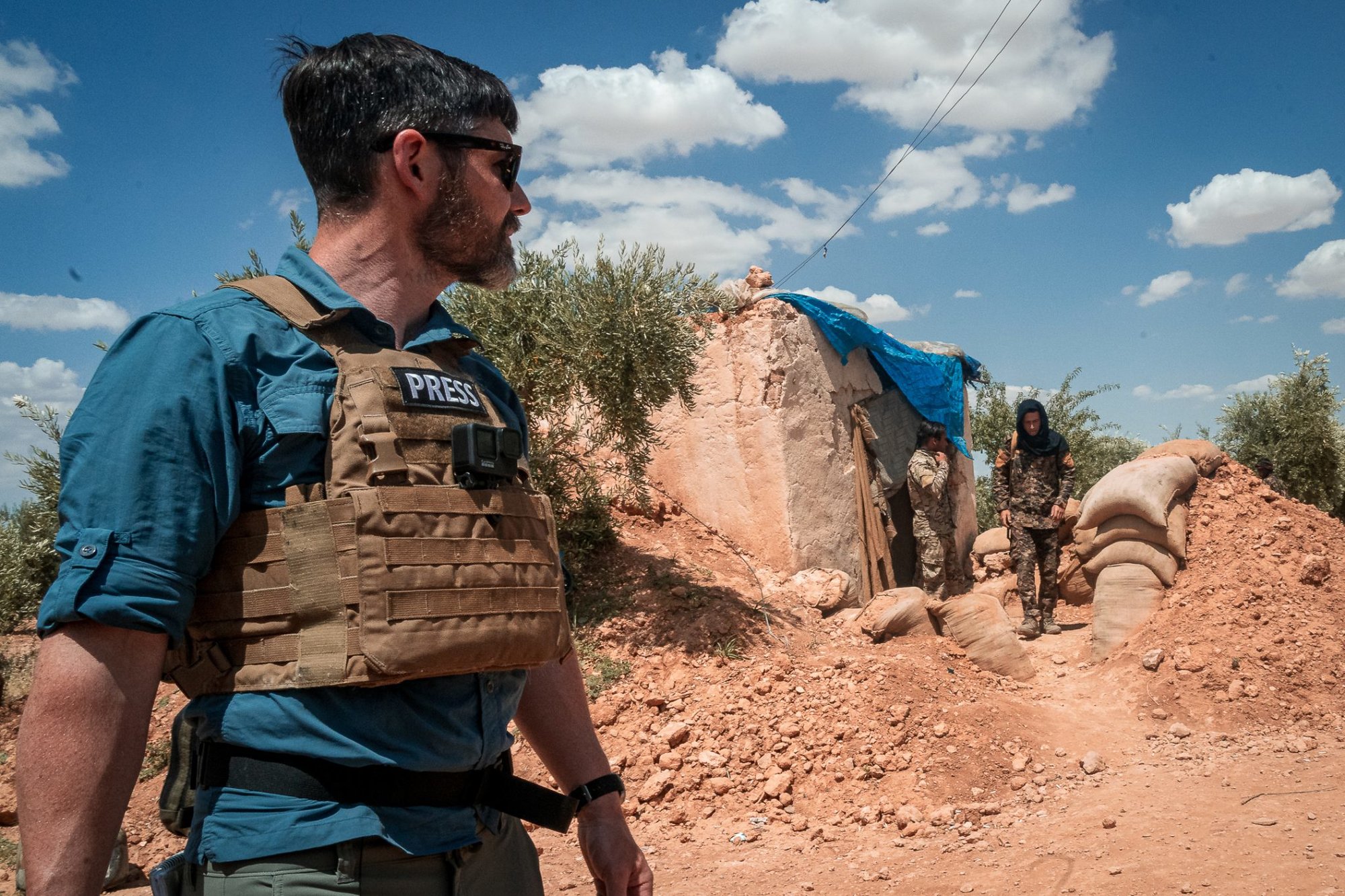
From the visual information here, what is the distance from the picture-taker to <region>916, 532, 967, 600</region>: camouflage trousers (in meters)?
9.52

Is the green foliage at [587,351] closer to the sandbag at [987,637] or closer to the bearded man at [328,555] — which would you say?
the sandbag at [987,637]

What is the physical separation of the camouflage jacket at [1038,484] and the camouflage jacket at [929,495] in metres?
0.92

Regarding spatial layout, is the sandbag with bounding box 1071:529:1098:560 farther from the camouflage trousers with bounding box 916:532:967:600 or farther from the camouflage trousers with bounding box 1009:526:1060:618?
the camouflage trousers with bounding box 916:532:967:600

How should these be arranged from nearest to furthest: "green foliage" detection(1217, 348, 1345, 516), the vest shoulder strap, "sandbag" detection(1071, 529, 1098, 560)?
the vest shoulder strap → "sandbag" detection(1071, 529, 1098, 560) → "green foliage" detection(1217, 348, 1345, 516)

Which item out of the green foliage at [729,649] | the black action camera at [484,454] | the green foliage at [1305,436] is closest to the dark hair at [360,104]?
the black action camera at [484,454]

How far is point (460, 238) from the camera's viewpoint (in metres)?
1.46

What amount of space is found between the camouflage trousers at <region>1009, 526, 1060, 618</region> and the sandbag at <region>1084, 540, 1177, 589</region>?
83 centimetres

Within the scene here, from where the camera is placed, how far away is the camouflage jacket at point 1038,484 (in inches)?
332

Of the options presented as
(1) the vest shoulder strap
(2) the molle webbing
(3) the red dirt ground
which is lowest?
(3) the red dirt ground

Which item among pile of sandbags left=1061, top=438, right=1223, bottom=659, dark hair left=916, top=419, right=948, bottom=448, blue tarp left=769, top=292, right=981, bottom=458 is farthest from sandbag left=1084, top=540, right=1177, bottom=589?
blue tarp left=769, top=292, right=981, bottom=458

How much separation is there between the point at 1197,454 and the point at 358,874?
836 cm

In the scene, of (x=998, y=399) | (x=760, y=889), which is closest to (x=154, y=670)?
(x=760, y=889)

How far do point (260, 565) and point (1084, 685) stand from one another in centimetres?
682

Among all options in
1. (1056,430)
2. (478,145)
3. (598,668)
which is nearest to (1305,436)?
(1056,430)
